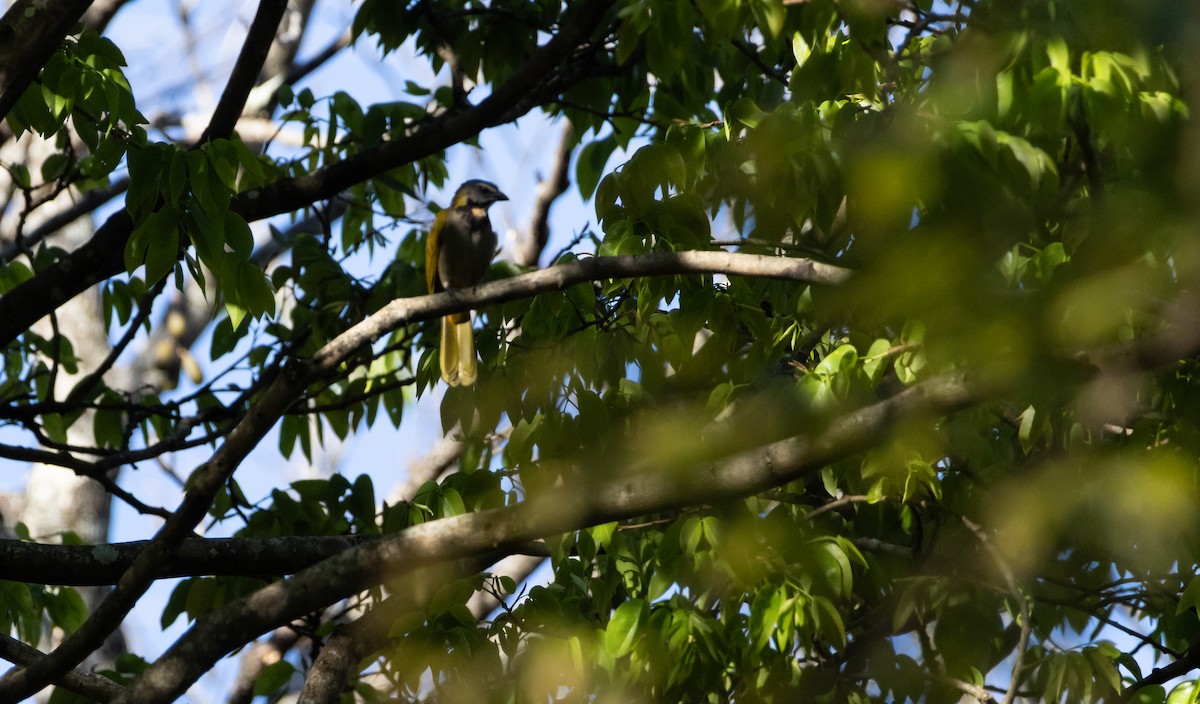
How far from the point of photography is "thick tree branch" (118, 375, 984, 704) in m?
1.97

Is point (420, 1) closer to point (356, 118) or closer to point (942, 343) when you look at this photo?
point (356, 118)

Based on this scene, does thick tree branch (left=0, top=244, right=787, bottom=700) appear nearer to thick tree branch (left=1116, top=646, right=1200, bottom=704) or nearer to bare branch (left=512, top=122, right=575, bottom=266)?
thick tree branch (left=1116, top=646, right=1200, bottom=704)

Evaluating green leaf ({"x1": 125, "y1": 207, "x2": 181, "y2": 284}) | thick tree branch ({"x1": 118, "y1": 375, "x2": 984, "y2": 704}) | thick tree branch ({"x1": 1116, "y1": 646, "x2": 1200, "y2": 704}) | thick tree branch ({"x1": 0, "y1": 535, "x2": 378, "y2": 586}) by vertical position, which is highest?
green leaf ({"x1": 125, "y1": 207, "x2": 181, "y2": 284})

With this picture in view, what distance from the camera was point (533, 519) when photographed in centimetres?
224

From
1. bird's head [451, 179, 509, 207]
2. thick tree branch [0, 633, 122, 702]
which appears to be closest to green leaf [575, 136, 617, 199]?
bird's head [451, 179, 509, 207]

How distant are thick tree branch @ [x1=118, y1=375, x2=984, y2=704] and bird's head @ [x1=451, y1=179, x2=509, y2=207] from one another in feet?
14.5

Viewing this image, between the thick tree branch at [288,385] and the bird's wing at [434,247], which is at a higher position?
the bird's wing at [434,247]

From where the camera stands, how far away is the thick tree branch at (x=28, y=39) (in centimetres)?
286

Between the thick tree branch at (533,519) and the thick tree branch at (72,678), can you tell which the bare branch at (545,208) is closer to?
the thick tree branch at (72,678)

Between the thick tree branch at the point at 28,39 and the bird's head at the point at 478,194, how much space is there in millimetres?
3846

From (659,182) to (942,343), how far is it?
218 centimetres

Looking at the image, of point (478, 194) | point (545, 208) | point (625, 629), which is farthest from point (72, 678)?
point (545, 208)

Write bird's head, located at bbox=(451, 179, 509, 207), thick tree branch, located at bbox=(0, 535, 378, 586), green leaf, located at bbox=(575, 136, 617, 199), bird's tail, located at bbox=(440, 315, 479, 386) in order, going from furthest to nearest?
bird's head, located at bbox=(451, 179, 509, 207) < bird's tail, located at bbox=(440, 315, 479, 386) < green leaf, located at bbox=(575, 136, 617, 199) < thick tree branch, located at bbox=(0, 535, 378, 586)

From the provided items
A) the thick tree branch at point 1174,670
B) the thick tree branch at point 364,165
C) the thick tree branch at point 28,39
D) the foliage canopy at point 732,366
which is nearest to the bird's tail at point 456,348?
the foliage canopy at point 732,366
